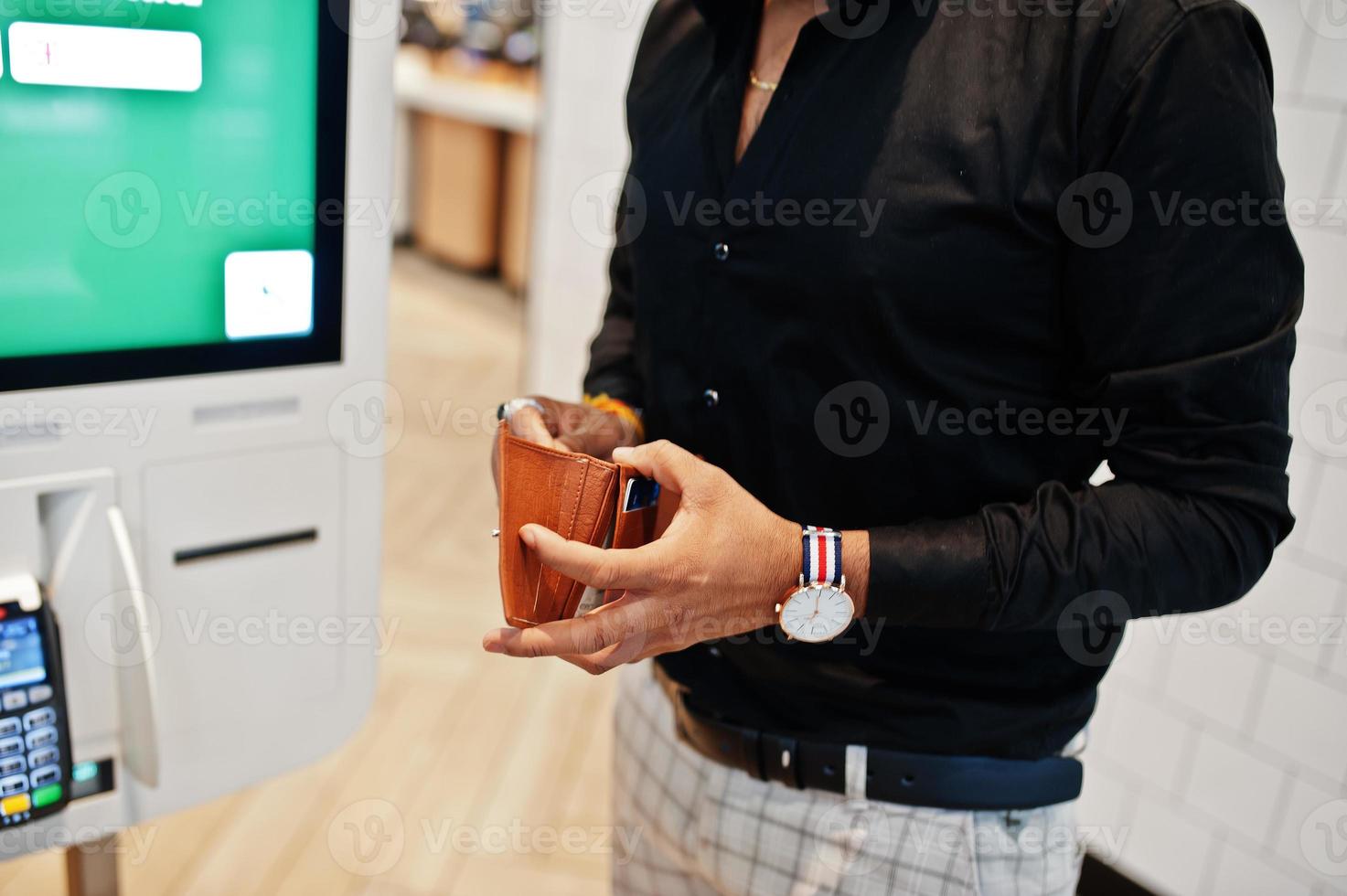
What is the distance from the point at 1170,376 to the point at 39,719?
96 cm

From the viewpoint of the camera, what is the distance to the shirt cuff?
0.82m

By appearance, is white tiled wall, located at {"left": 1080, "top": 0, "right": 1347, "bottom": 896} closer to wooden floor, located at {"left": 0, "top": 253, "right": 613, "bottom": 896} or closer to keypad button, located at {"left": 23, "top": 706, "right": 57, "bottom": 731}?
wooden floor, located at {"left": 0, "top": 253, "right": 613, "bottom": 896}

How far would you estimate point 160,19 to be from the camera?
0.91m

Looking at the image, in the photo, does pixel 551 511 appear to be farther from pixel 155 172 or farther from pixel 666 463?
pixel 155 172

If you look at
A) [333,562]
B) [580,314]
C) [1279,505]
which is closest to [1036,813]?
[1279,505]

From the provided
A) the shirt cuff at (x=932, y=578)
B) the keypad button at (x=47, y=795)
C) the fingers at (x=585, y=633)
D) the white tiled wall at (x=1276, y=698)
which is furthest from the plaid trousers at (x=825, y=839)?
the white tiled wall at (x=1276, y=698)

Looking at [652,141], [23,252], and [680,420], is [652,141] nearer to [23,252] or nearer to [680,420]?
[680,420]

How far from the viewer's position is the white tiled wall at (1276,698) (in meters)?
1.77

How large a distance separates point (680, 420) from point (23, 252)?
22.9 inches

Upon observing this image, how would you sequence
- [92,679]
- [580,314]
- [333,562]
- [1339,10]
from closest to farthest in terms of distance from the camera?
[92,679]
[333,562]
[1339,10]
[580,314]

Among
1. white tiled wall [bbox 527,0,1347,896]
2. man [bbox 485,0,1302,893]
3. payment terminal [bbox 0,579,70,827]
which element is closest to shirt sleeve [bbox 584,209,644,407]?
man [bbox 485,0,1302,893]

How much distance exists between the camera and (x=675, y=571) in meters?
0.75

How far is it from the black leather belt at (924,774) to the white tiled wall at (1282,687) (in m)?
1.08

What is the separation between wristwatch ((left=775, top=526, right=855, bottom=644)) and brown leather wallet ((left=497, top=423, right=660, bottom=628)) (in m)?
0.14
